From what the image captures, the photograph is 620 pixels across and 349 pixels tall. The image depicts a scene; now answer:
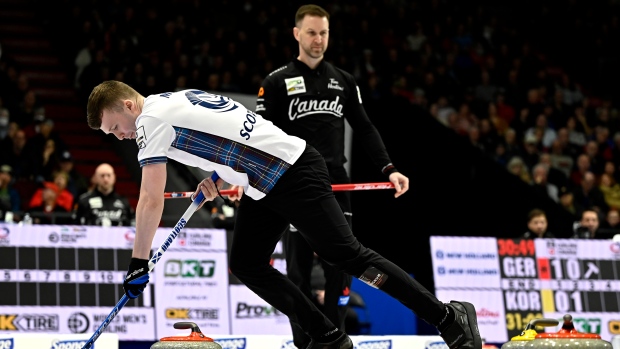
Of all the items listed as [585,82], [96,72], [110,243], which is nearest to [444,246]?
[110,243]

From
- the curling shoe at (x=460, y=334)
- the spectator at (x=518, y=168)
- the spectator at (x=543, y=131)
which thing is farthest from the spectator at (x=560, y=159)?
the curling shoe at (x=460, y=334)

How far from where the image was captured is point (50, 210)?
1084cm

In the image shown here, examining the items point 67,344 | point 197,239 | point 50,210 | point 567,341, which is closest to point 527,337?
point 567,341

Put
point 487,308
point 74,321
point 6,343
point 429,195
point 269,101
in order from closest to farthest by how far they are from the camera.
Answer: point 6,343
point 269,101
point 74,321
point 487,308
point 429,195

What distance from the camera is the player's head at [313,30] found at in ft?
21.3

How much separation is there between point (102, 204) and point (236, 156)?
17.9 feet

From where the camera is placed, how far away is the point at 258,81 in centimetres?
1483

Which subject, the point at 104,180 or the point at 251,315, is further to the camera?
the point at 104,180

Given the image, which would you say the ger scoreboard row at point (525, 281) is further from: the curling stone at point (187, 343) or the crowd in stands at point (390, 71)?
the curling stone at point (187, 343)

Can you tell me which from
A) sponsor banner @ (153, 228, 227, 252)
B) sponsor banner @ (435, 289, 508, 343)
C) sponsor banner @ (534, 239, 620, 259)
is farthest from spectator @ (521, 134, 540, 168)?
sponsor banner @ (153, 228, 227, 252)

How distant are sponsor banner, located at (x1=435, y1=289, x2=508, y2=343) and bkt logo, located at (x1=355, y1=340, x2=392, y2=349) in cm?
273

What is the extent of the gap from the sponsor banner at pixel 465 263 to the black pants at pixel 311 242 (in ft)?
15.2

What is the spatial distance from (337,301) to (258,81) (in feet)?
28.5

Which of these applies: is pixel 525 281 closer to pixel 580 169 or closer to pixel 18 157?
pixel 580 169
